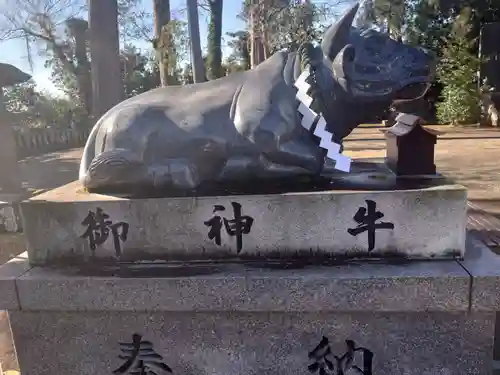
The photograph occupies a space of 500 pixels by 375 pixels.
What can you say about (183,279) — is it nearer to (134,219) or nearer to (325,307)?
(134,219)

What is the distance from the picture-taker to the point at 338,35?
2070 millimetres

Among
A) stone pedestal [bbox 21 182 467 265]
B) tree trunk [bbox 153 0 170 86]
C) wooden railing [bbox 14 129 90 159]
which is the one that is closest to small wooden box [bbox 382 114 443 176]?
stone pedestal [bbox 21 182 467 265]

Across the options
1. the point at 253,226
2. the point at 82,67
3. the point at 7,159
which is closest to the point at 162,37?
the point at 7,159

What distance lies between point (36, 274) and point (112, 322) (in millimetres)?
382

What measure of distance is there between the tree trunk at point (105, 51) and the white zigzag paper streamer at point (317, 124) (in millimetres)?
6659

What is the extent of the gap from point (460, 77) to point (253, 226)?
17531 mm

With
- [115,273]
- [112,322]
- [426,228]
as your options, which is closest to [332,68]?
[426,228]

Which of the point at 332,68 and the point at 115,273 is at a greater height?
the point at 332,68

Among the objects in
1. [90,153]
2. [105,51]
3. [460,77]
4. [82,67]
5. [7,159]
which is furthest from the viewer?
[82,67]

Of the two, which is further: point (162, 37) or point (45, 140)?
point (45, 140)

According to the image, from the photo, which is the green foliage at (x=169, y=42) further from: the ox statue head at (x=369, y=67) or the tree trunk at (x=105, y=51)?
the ox statue head at (x=369, y=67)

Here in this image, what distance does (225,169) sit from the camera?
6.95 feet

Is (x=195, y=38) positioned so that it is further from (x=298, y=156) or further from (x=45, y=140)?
(x=45, y=140)

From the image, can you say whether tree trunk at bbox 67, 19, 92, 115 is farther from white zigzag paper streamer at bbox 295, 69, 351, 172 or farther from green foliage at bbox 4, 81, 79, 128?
white zigzag paper streamer at bbox 295, 69, 351, 172
